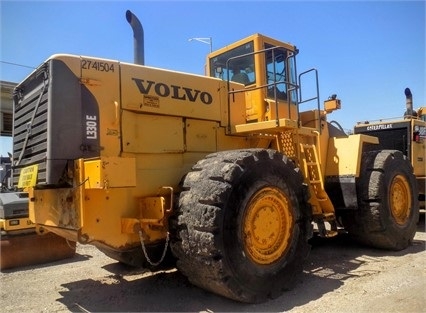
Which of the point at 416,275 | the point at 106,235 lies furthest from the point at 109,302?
the point at 416,275

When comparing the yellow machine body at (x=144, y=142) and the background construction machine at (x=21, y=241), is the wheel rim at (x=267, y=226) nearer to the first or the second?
the yellow machine body at (x=144, y=142)

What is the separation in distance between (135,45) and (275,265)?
11.2 ft

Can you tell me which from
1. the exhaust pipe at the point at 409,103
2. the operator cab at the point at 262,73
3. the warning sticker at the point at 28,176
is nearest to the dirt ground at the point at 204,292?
the warning sticker at the point at 28,176

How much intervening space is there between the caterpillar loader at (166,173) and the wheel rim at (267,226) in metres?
0.01

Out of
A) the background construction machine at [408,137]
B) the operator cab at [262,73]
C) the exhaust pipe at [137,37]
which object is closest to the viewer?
the exhaust pipe at [137,37]

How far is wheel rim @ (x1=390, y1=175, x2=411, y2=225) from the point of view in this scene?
6.66m

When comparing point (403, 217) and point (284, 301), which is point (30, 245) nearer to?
point (284, 301)

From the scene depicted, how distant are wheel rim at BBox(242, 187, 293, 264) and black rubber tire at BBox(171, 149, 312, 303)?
83mm

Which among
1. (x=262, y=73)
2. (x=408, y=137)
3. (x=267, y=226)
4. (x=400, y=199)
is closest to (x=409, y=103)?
(x=408, y=137)

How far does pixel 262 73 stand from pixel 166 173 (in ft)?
7.99

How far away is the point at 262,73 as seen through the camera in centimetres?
613

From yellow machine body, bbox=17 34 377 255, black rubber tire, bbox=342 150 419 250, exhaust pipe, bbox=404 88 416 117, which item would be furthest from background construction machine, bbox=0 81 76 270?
exhaust pipe, bbox=404 88 416 117

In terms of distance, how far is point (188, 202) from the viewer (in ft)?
13.3

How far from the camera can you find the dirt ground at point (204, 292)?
4121mm
